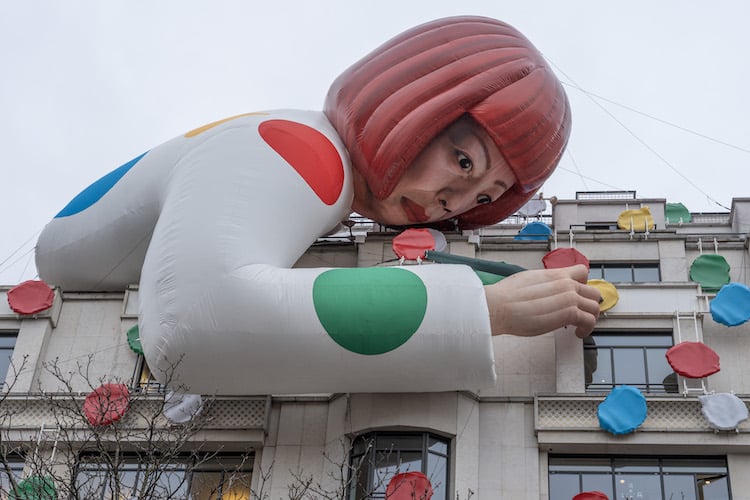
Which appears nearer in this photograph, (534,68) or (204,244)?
(204,244)

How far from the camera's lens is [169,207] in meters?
22.3

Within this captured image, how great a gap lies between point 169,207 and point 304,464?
17.1ft

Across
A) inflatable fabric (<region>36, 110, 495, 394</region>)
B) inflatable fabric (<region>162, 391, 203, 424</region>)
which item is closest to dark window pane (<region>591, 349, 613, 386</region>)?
inflatable fabric (<region>36, 110, 495, 394</region>)

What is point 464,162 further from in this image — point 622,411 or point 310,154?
point 622,411

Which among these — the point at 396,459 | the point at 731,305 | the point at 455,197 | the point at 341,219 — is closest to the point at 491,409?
the point at 396,459

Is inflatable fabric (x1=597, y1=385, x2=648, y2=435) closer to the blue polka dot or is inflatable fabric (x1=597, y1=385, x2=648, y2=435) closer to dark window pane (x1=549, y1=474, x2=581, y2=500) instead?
dark window pane (x1=549, y1=474, x2=581, y2=500)

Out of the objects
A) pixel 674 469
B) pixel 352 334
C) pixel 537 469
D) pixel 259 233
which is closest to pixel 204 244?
pixel 259 233

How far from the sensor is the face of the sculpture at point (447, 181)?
78.5 feet

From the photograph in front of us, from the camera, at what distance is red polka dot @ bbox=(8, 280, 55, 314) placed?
1005 inches

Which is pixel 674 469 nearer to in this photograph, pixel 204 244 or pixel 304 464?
pixel 304 464

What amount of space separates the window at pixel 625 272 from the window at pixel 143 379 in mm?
9182

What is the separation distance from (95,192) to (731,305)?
42.2ft

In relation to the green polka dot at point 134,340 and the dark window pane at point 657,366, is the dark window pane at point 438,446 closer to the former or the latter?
the dark window pane at point 657,366

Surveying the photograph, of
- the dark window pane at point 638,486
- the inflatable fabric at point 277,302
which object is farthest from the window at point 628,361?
the inflatable fabric at point 277,302
